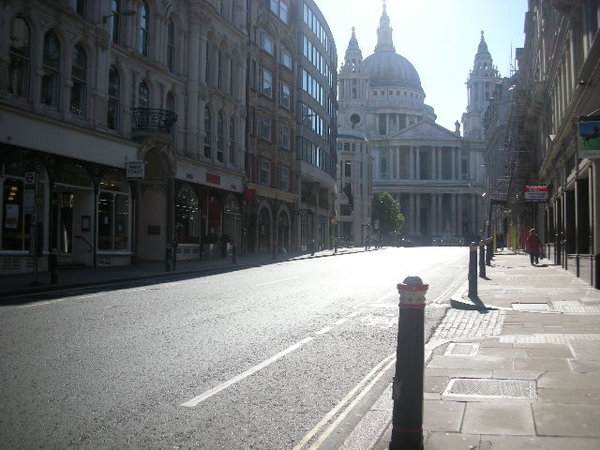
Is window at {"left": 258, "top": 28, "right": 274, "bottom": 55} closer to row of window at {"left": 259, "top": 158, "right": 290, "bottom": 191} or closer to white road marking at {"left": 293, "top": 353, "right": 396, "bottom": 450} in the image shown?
row of window at {"left": 259, "top": 158, "right": 290, "bottom": 191}

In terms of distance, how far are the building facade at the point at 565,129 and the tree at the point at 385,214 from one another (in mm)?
71756

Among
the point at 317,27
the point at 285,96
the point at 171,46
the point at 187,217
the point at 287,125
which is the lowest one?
the point at 187,217

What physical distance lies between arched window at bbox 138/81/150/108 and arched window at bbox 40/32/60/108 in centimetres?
573

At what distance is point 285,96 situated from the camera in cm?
4947

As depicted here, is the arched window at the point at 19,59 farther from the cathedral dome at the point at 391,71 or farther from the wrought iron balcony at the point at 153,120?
the cathedral dome at the point at 391,71

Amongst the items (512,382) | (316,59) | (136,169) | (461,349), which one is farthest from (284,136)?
(512,382)

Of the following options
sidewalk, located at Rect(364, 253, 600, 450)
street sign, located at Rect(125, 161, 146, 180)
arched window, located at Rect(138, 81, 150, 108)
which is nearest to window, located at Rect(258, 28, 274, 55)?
arched window, located at Rect(138, 81, 150, 108)

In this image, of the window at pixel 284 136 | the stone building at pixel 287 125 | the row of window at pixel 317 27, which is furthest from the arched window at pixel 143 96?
the row of window at pixel 317 27

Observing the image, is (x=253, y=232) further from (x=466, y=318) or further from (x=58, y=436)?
(x=58, y=436)

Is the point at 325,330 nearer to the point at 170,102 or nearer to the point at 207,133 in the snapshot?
the point at 170,102

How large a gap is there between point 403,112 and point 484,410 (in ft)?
523

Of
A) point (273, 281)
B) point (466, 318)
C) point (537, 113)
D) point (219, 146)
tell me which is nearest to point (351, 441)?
point (466, 318)

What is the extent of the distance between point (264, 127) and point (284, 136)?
4.17m

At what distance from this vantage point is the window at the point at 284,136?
48.4 m
